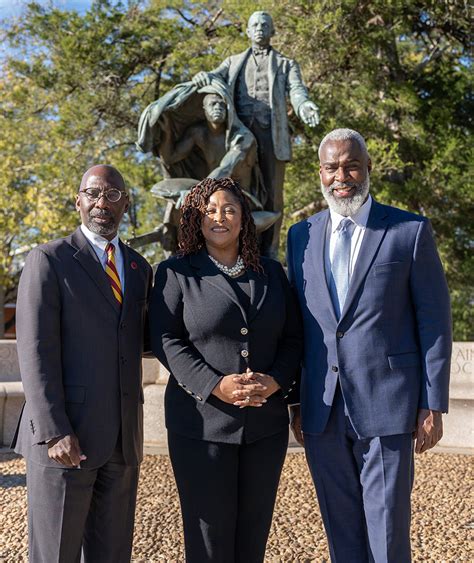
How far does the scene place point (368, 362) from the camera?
9.06ft

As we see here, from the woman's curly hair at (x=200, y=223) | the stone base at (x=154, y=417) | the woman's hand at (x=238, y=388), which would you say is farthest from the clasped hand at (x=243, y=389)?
the stone base at (x=154, y=417)

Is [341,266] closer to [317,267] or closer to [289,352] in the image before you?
[317,267]

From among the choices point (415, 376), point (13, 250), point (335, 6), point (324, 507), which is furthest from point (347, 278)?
point (13, 250)

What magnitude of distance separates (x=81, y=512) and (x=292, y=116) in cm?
1312

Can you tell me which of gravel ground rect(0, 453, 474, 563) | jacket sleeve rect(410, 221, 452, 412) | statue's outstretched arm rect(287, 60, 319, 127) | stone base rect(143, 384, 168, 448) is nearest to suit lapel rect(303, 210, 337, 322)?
jacket sleeve rect(410, 221, 452, 412)

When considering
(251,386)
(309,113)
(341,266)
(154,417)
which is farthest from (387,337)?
(309,113)

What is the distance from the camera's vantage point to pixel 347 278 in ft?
9.34

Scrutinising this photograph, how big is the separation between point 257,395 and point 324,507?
0.58 m

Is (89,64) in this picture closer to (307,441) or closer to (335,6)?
(335,6)

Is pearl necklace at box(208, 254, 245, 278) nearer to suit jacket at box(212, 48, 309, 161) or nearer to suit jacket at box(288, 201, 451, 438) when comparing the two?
suit jacket at box(288, 201, 451, 438)

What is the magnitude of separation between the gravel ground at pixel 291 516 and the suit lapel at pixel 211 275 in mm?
1868

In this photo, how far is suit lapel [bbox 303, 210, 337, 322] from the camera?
→ 2.83m

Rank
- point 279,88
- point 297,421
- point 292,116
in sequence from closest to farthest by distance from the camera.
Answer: point 297,421 → point 279,88 → point 292,116

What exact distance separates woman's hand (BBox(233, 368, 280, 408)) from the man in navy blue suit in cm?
25
